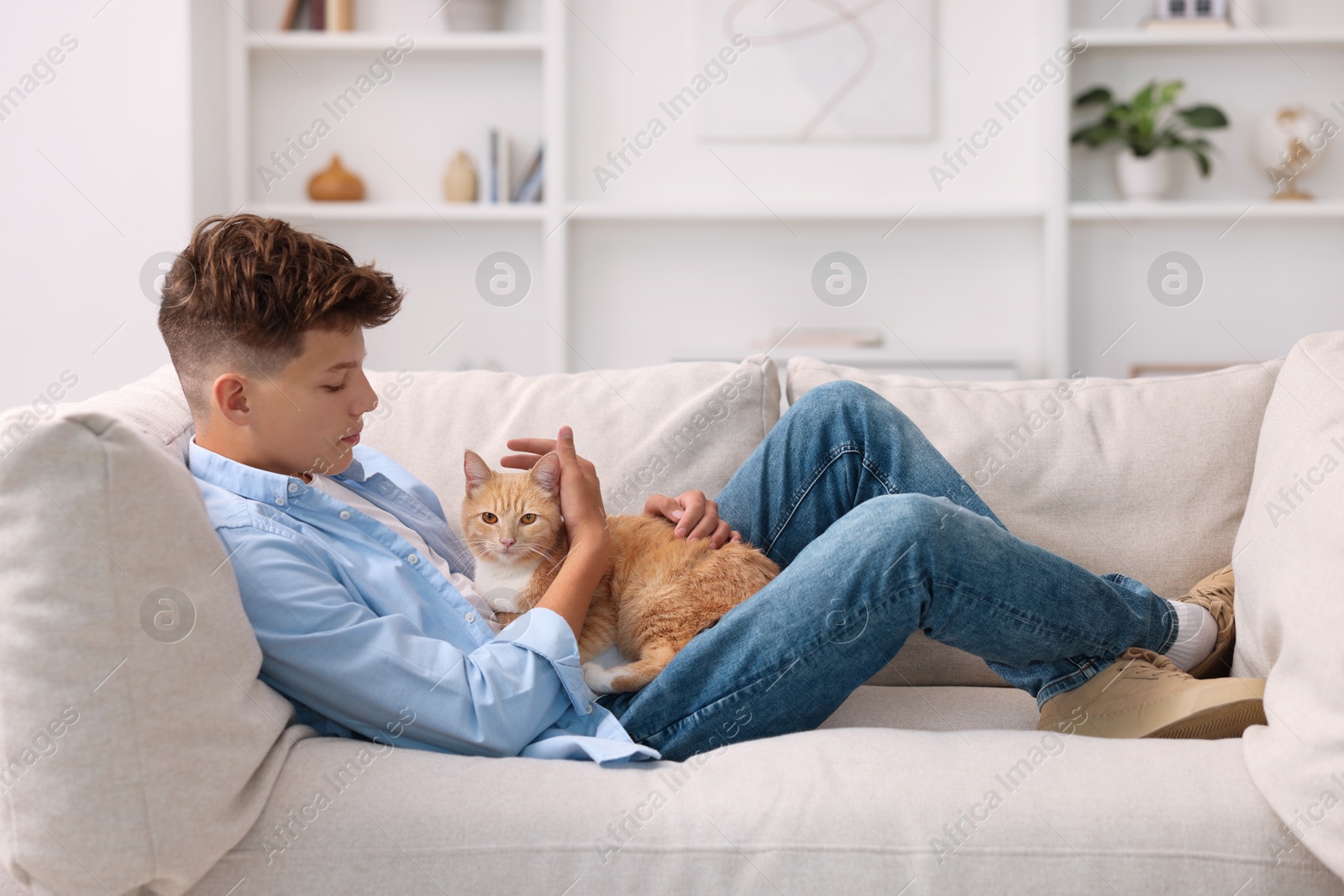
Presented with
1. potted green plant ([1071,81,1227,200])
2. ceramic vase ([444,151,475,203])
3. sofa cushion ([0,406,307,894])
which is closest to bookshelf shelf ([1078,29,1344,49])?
potted green plant ([1071,81,1227,200])

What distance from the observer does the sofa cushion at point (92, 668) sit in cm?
88

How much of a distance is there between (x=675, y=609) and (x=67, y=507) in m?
0.76

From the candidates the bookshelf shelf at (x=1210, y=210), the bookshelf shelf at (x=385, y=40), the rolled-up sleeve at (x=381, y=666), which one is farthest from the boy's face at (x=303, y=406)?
the bookshelf shelf at (x=1210, y=210)

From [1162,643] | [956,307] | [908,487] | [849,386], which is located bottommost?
[1162,643]

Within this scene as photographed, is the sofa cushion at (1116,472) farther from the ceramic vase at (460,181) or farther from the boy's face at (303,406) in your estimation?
the ceramic vase at (460,181)

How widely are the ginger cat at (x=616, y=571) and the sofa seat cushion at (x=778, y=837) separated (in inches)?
12.2

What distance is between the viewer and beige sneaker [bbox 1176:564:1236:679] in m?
1.40

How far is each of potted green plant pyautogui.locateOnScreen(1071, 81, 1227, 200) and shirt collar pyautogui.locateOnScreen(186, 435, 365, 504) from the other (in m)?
2.96

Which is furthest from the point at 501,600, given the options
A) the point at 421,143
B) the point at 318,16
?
the point at 318,16

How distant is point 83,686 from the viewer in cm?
88

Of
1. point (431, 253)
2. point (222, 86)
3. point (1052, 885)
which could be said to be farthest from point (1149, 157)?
point (222, 86)

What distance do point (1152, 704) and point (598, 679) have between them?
0.70m

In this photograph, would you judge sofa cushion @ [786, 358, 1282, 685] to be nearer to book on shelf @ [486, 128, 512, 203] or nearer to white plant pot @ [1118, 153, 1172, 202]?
white plant pot @ [1118, 153, 1172, 202]

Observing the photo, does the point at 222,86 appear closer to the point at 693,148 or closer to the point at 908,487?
the point at 693,148
